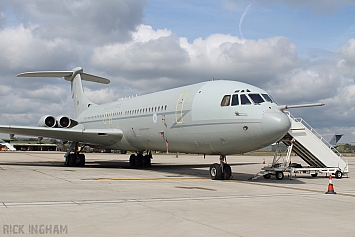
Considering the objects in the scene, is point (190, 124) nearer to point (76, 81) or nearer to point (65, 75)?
point (76, 81)

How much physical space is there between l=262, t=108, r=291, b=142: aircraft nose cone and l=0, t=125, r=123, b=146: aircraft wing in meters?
11.8

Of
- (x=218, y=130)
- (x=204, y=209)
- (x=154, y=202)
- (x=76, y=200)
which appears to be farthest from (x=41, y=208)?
(x=218, y=130)

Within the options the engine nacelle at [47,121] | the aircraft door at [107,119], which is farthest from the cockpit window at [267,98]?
the engine nacelle at [47,121]

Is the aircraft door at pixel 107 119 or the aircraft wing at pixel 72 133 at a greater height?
the aircraft door at pixel 107 119

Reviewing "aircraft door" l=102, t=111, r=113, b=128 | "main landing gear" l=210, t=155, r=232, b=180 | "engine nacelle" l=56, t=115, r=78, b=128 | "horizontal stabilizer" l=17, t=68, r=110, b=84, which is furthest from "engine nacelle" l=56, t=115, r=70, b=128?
"main landing gear" l=210, t=155, r=232, b=180

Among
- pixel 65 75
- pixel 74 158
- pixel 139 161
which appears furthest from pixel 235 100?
pixel 65 75

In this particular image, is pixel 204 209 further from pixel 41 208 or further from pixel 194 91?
pixel 194 91

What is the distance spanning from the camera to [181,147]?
19.1 m

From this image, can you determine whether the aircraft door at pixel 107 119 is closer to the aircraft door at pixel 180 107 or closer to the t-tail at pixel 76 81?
the t-tail at pixel 76 81

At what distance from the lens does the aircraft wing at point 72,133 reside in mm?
24203

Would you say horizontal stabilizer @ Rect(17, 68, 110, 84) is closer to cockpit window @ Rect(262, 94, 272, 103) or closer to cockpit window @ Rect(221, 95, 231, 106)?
cockpit window @ Rect(221, 95, 231, 106)

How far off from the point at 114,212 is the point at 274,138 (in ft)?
26.7

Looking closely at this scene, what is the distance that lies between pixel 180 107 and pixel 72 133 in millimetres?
9017

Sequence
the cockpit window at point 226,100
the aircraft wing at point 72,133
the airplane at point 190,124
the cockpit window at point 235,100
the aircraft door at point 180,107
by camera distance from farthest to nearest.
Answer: the aircraft wing at point 72,133 → the aircraft door at point 180,107 → the cockpit window at point 226,100 → the cockpit window at point 235,100 → the airplane at point 190,124
